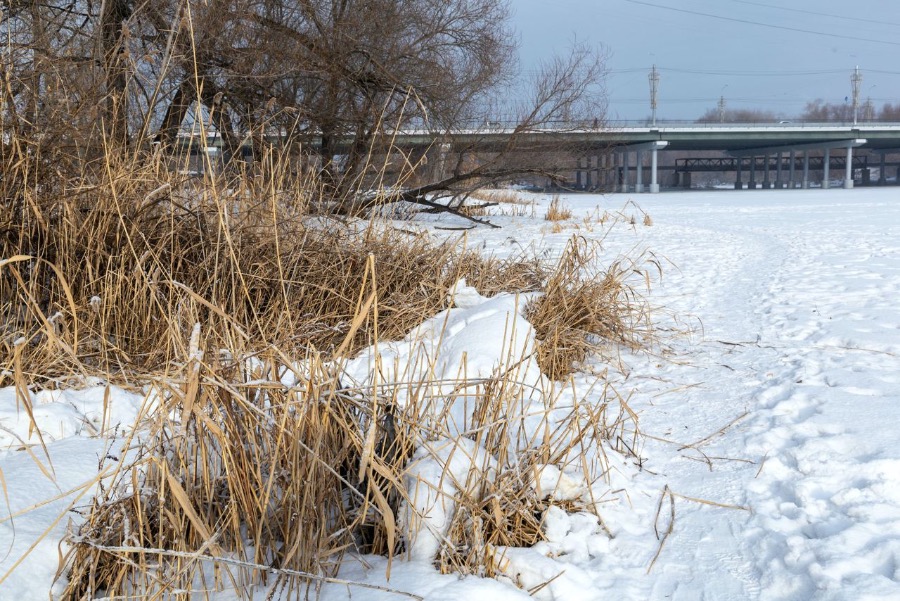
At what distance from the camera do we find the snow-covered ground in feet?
5.42

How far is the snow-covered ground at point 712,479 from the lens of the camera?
1.65m

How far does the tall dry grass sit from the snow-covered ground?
0.32 feet

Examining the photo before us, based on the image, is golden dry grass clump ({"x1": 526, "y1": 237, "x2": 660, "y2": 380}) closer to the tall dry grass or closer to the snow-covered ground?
the tall dry grass

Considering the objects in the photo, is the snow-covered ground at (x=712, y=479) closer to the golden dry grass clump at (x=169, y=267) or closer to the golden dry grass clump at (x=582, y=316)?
the golden dry grass clump at (x=582, y=316)

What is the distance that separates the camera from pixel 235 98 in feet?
25.4

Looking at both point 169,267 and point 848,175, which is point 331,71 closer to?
point 169,267

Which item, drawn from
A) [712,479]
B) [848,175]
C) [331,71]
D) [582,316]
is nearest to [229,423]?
[712,479]

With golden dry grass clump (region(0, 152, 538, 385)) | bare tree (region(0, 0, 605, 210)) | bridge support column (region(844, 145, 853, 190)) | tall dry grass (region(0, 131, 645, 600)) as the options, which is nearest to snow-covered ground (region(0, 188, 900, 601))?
tall dry grass (region(0, 131, 645, 600))

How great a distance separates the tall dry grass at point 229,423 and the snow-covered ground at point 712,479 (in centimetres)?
10

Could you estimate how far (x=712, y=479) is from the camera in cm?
233

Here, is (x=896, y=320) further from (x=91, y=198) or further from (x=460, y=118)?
(x=460, y=118)

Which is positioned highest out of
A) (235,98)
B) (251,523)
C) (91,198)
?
(235,98)

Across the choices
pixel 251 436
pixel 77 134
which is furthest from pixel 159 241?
pixel 251 436

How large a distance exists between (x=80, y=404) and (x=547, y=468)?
5.59 feet
